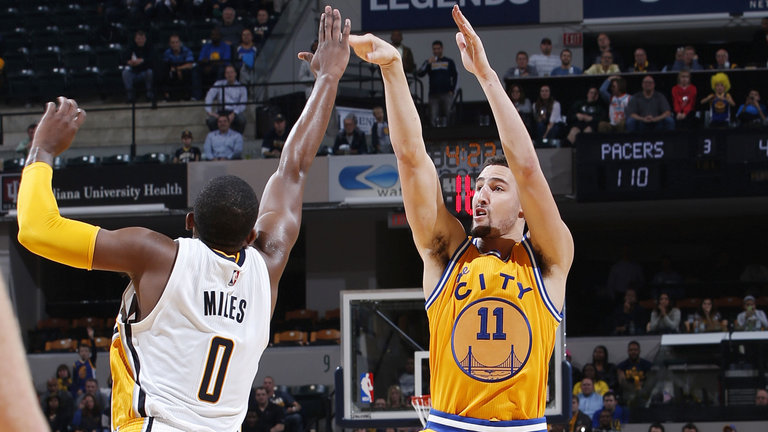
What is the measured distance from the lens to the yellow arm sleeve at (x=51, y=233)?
3195 mm

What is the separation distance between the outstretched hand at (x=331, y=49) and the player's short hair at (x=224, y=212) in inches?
44.5

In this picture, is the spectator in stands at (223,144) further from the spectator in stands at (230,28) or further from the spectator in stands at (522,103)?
the spectator in stands at (522,103)

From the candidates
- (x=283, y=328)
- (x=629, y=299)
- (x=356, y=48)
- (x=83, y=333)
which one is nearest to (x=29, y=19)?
(x=83, y=333)

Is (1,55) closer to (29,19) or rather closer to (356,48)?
(29,19)

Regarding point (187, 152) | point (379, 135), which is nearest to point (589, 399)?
point (379, 135)

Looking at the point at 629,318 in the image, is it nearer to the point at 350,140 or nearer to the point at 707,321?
the point at 707,321

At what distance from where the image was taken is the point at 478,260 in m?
4.59

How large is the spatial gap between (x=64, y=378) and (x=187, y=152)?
406cm

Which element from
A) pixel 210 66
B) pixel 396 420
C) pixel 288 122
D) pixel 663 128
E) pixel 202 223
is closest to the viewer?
pixel 202 223

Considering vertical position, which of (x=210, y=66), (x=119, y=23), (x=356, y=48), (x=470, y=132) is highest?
(x=119, y=23)

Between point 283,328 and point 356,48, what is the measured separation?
1374 centimetres

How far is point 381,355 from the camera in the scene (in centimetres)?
1115

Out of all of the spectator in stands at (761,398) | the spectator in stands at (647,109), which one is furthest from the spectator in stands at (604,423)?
the spectator in stands at (647,109)

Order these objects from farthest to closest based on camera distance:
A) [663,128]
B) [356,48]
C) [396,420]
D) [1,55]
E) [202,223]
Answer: [1,55] → [663,128] → [396,420] → [356,48] → [202,223]
